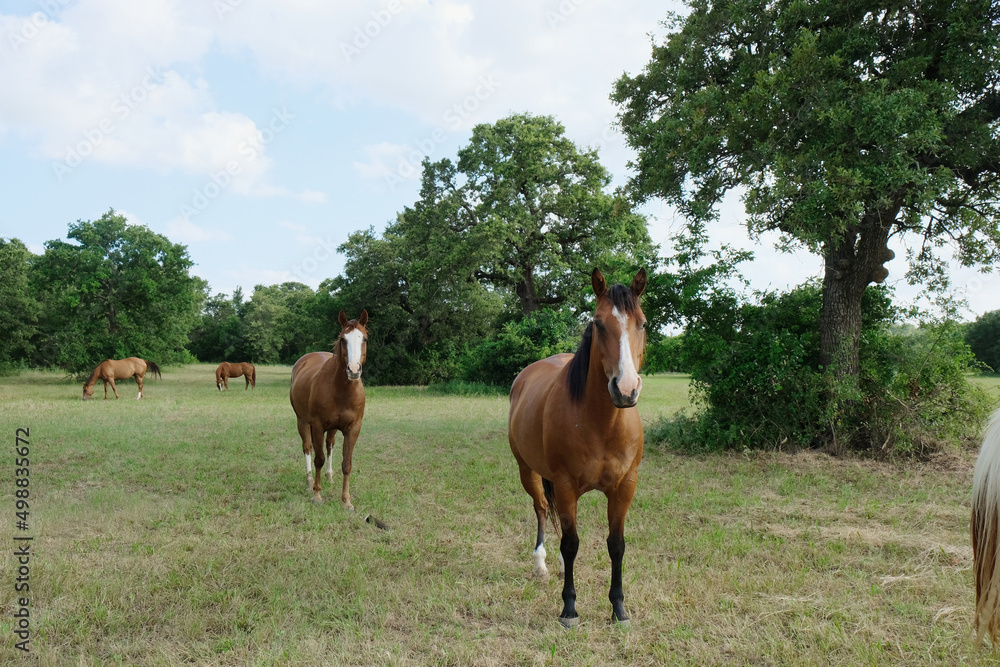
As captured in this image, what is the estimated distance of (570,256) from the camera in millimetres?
21078

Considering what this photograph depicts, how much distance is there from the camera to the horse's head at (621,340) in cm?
275

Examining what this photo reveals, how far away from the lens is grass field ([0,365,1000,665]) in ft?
9.62

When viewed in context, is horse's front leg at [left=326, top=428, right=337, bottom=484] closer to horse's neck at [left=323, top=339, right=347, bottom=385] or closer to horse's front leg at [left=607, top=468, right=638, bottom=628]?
horse's neck at [left=323, top=339, right=347, bottom=385]

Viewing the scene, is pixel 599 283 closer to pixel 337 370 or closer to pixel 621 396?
pixel 621 396

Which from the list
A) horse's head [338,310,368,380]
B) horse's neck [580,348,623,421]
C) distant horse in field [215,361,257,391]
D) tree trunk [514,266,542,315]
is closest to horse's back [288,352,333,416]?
horse's head [338,310,368,380]

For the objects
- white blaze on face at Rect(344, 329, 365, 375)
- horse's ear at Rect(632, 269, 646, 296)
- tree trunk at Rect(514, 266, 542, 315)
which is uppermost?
tree trunk at Rect(514, 266, 542, 315)

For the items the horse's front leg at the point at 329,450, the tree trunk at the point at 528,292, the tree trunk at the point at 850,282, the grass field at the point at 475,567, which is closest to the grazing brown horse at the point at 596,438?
the grass field at the point at 475,567

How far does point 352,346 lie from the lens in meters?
5.87

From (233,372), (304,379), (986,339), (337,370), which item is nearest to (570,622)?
(337,370)

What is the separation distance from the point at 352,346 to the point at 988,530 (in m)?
5.12

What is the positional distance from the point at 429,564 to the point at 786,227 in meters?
5.93

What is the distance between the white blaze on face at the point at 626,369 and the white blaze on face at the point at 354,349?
3.63m

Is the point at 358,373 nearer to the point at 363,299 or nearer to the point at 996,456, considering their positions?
the point at 996,456

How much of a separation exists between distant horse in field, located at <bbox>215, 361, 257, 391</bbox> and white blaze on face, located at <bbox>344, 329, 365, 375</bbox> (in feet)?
60.2
